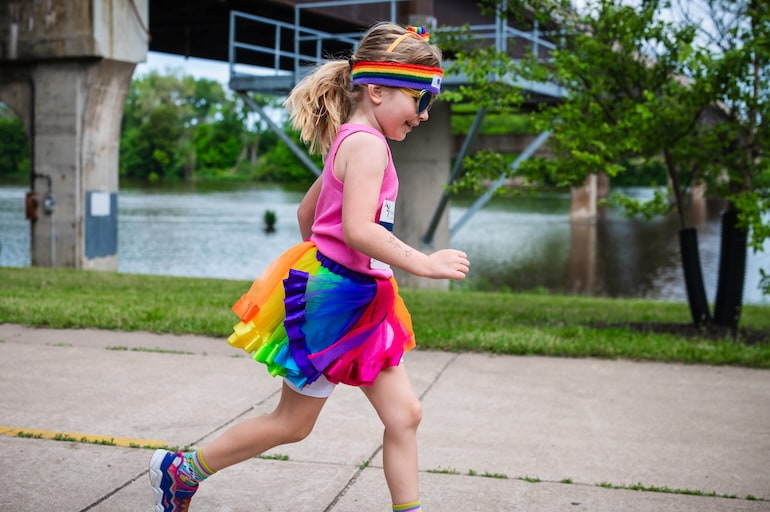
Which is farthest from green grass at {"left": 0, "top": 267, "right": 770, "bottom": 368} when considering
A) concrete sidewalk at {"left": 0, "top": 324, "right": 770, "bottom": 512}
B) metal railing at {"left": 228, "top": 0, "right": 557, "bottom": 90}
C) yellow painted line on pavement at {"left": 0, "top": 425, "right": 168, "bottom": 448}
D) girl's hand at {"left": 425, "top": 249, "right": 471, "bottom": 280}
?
metal railing at {"left": 228, "top": 0, "right": 557, "bottom": 90}

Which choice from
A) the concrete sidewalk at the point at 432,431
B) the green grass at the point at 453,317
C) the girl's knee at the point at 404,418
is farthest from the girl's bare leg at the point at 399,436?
the green grass at the point at 453,317

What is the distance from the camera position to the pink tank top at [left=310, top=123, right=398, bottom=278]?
3.00 meters

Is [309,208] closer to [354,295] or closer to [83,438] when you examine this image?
[354,295]

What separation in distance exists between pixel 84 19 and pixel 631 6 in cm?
986

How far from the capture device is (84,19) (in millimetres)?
15109

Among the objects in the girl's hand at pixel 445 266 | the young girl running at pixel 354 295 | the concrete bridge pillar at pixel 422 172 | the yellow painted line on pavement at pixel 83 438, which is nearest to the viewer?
the girl's hand at pixel 445 266

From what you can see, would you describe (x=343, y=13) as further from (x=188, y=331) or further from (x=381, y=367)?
(x=381, y=367)

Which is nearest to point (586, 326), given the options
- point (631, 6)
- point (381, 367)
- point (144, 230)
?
point (631, 6)

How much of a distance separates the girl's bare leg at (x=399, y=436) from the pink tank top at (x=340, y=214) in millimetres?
379

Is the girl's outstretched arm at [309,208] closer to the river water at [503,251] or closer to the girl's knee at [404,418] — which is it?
the girl's knee at [404,418]

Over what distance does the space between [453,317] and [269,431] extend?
6.08 m

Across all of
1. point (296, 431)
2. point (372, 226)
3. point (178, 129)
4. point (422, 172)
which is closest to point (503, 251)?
point (422, 172)

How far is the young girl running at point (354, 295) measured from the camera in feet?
9.82

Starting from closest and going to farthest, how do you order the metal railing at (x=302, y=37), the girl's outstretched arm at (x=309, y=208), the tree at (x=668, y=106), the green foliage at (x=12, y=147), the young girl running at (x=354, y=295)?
1. the young girl running at (x=354, y=295)
2. the girl's outstretched arm at (x=309, y=208)
3. the tree at (x=668, y=106)
4. the metal railing at (x=302, y=37)
5. the green foliage at (x=12, y=147)
